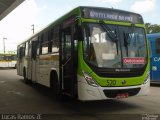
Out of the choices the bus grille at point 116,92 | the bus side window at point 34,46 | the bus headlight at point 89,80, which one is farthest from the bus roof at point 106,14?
the bus side window at point 34,46

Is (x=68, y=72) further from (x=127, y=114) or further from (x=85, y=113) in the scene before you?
(x=127, y=114)

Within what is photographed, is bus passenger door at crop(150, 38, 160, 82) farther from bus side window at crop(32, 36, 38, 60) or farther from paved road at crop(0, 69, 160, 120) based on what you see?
bus side window at crop(32, 36, 38, 60)

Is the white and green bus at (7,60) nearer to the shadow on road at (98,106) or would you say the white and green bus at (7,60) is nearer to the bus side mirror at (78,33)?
the shadow on road at (98,106)

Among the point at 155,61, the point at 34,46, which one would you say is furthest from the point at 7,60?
the point at 155,61

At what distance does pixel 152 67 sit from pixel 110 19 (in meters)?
8.90

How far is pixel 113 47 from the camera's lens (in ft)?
31.9

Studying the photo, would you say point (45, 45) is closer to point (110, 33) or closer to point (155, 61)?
point (110, 33)

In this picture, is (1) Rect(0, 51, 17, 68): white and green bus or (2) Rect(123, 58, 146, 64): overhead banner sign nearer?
(2) Rect(123, 58, 146, 64): overhead banner sign

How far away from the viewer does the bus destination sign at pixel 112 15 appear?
9.80 metres

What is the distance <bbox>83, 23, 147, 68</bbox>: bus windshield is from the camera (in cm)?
950

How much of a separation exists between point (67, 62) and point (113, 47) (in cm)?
181

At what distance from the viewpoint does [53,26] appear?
1280 centimetres

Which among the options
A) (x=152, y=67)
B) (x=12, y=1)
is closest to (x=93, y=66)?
(x=152, y=67)

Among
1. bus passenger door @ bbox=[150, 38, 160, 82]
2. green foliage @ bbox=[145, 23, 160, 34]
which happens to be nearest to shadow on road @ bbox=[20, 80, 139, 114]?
bus passenger door @ bbox=[150, 38, 160, 82]
